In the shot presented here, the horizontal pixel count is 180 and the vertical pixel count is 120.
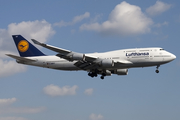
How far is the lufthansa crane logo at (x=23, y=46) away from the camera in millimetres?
59025

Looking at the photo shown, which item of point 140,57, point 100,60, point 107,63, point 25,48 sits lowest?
point 107,63

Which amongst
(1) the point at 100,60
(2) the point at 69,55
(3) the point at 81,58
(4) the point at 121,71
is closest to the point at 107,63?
(1) the point at 100,60

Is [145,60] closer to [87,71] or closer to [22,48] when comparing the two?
[87,71]

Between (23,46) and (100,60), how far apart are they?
1683 cm

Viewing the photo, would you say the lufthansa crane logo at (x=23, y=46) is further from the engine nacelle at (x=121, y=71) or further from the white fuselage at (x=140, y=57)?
the engine nacelle at (x=121, y=71)

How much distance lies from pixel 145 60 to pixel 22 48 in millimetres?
23980

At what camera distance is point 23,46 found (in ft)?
195

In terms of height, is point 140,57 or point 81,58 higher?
point 81,58

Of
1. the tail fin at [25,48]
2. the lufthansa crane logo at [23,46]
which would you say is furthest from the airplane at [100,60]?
the lufthansa crane logo at [23,46]

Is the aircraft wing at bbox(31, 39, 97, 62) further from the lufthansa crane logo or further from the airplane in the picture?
the lufthansa crane logo

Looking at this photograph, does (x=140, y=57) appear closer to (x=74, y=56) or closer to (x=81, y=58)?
(x=81, y=58)

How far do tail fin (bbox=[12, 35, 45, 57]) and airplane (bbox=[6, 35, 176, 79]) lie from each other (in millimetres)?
805

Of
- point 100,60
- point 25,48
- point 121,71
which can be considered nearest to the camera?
point 100,60

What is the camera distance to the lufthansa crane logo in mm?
59025
